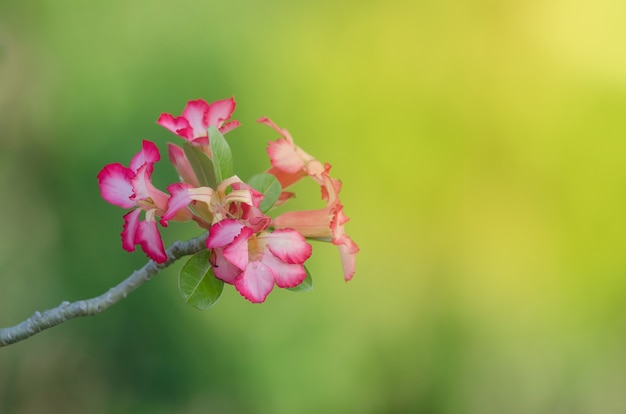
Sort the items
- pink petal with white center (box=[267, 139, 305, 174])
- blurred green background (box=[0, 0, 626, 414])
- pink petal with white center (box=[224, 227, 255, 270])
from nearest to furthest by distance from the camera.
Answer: pink petal with white center (box=[224, 227, 255, 270])
pink petal with white center (box=[267, 139, 305, 174])
blurred green background (box=[0, 0, 626, 414])

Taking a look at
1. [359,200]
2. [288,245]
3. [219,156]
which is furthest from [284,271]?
[359,200]

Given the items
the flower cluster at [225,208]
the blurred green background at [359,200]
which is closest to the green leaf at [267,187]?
the flower cluster at [225,208]

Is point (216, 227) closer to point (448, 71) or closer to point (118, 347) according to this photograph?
point (118, 347)

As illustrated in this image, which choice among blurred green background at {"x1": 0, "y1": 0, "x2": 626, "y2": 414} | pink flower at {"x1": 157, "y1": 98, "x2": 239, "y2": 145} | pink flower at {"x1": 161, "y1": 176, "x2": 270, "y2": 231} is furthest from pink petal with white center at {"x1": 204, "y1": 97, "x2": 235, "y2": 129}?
blurred green background at {"x1": 0, "y1": 0, "x2": 626, "y2": 414}

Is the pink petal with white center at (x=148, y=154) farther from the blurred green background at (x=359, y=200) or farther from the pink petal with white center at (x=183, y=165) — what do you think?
the blurred green background at (x=359, y=200)

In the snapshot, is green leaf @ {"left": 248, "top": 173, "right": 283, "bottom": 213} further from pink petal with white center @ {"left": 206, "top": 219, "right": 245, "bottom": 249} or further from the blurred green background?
the blurred green background

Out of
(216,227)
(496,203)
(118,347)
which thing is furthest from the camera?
(496,203)

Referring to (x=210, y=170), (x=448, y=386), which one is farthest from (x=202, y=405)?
(x=210, y=170)
